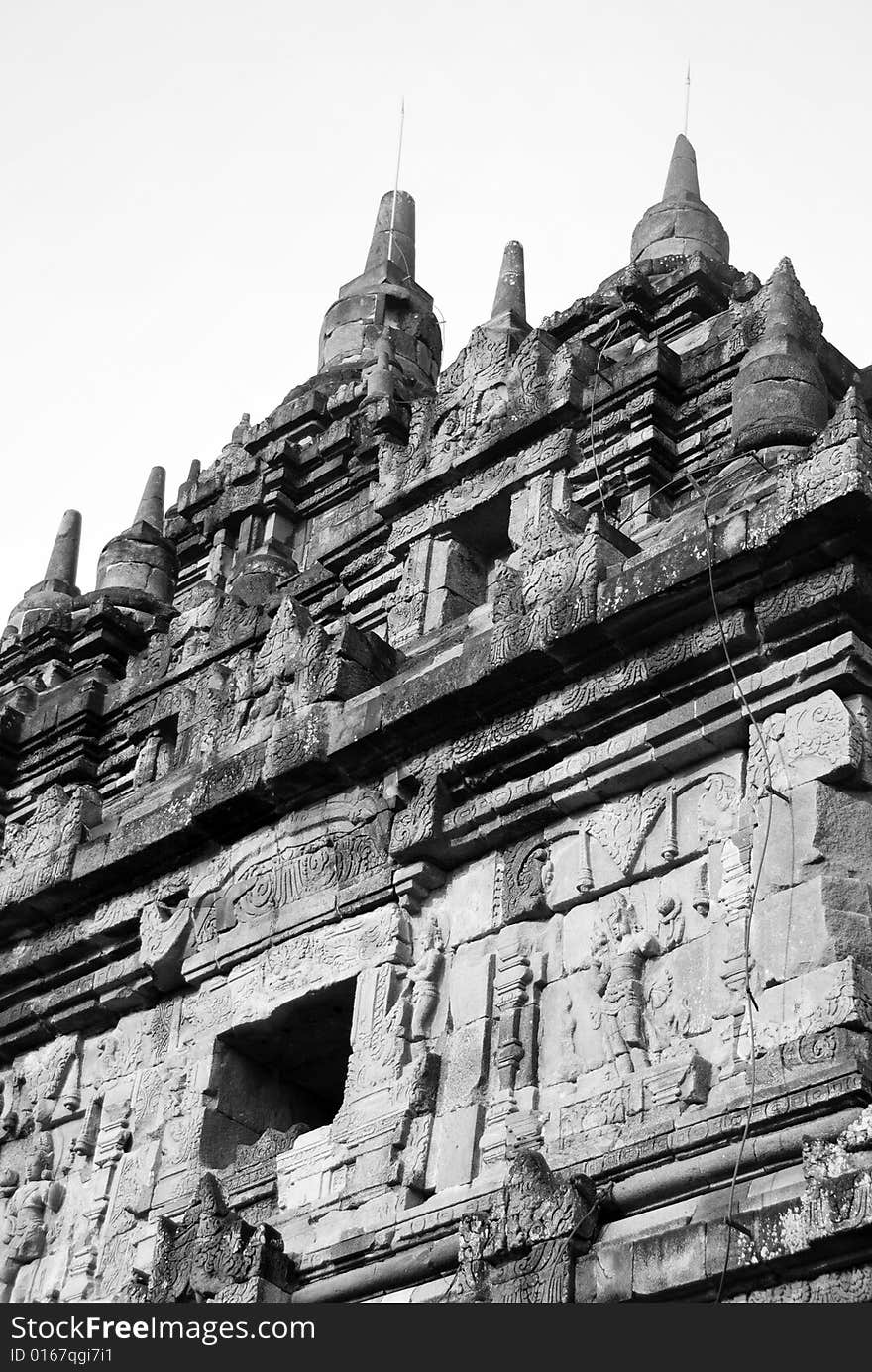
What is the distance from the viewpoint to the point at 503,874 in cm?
1272

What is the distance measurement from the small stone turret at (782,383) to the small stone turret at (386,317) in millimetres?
7139

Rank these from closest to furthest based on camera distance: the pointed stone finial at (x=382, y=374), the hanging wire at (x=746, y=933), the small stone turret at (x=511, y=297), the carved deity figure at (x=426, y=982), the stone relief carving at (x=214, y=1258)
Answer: the hanging wire at (x=746, y=933) → the stone relief carving at (x=214, y=1258) → the carved deity figure at (x=426, y=982) → the small stone turret at (x=511, y=297) → the pointed stone finial at (x=382, y=374)

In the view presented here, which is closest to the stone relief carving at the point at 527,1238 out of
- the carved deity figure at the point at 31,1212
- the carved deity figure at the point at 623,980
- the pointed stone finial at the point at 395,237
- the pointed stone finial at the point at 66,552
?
the carved deity figure at the point at 623,980

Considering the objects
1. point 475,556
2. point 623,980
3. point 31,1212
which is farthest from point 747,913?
point 31,1212

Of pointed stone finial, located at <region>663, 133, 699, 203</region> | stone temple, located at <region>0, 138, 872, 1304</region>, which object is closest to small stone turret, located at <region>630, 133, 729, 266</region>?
pointed stone finial, located at <region>663, 133, 699, 203</region>

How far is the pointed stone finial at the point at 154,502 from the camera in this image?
22375mm

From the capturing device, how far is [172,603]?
20.9 metres

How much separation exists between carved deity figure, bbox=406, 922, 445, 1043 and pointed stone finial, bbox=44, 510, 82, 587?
10389mm

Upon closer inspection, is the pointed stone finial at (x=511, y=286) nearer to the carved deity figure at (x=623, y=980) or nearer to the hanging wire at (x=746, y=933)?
the hanging wire at (x=746, y=933)

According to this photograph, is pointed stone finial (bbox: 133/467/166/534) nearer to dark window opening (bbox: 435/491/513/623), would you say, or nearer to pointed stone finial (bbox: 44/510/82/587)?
pointed stone finial (bbox: 44/510/82/587)

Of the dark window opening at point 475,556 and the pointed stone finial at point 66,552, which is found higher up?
the pointed stone finial at point 66,552

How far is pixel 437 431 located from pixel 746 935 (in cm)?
624

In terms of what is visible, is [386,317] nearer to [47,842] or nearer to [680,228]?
[680,228]

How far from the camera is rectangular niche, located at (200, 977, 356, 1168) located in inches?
530
